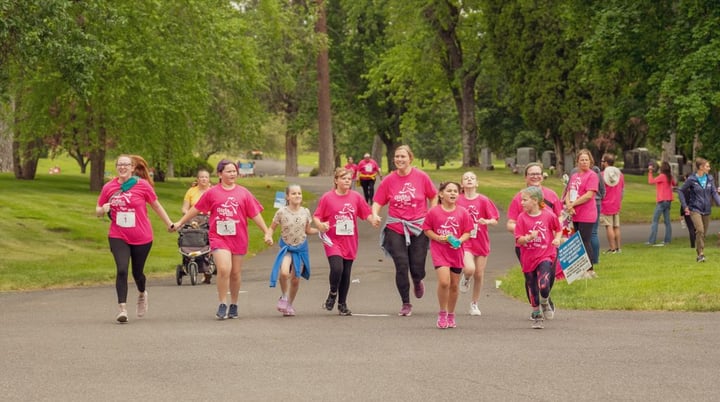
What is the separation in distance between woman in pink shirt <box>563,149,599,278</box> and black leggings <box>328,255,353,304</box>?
17.3ft

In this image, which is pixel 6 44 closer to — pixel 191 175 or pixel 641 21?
pixel 641 21

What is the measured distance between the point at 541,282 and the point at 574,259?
3408 millimetres

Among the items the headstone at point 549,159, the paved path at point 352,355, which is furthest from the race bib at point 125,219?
the headstone at point 549,159

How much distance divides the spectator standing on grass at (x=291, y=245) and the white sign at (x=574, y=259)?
3.74 m

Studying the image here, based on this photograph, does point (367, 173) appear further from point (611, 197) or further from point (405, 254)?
point (405, 254)

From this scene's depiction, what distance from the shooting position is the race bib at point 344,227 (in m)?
14.7

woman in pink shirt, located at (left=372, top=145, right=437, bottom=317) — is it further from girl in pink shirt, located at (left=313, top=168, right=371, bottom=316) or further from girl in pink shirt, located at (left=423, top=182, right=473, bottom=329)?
girl in pink shirt, located at (left=423, top=182, right=473, bottom=329)

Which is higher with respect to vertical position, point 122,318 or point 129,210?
point 129,210

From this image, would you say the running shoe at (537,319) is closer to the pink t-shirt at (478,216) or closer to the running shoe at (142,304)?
the pink t-shirt at (478,216)

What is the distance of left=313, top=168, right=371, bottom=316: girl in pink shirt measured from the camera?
14695mm

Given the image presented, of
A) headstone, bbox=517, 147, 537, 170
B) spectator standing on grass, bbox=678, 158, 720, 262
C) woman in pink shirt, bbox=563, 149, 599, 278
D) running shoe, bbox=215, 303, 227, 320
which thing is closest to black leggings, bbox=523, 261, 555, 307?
running shoe, bbox=215, 303, 227, 320

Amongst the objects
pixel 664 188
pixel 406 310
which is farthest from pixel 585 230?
pixel 664 188

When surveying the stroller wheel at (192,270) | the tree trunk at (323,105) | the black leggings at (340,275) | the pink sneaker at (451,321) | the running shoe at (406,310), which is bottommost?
the stroller wheel at (192,270)

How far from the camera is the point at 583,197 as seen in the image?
18969mm
